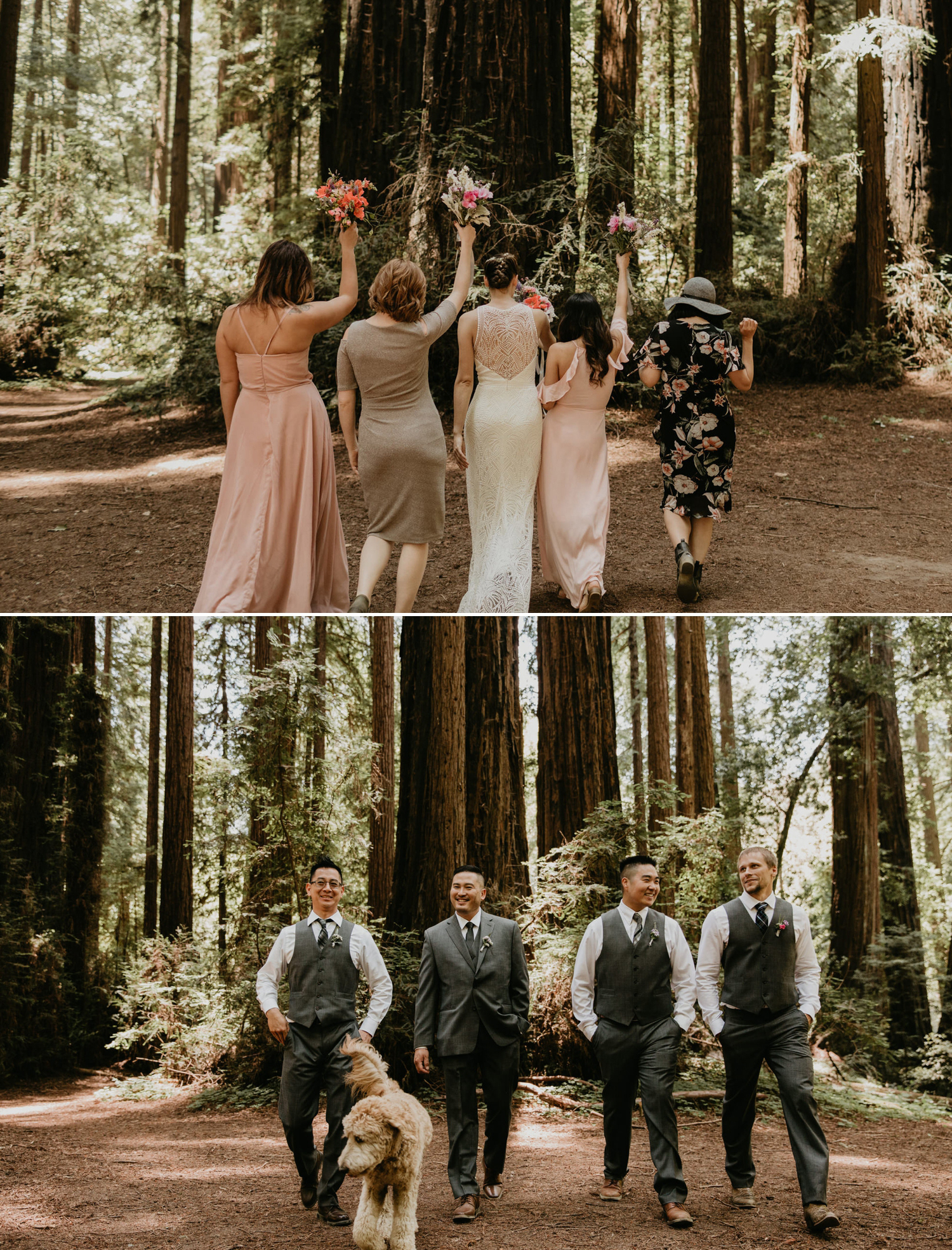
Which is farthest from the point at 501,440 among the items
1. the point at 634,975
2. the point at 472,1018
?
the point at 472,1018

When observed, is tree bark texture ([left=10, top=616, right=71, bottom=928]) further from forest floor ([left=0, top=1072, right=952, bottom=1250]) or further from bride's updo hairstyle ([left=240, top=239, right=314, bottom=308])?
bride's updo hairstyle ([left=240, top=239, right=314, bottom=308])

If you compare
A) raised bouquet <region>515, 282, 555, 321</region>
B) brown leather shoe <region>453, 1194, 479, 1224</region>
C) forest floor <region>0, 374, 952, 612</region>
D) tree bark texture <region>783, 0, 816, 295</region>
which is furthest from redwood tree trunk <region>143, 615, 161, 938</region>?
brown leather shoe <region>453, 1194, 479, 1224</region>

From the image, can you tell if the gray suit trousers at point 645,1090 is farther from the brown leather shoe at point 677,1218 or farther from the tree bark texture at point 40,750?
the tree bark texture at point 40,750

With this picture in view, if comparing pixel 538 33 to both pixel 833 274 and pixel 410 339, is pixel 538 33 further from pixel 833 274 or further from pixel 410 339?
pixel 410 339

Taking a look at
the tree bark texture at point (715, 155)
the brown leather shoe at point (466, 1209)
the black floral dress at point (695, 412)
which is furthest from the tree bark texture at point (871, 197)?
the brown leather shoe at point (466, 1209)

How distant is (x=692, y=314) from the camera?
8.35 m

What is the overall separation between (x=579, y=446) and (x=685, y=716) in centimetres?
669

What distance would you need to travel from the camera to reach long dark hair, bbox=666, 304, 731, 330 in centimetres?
830

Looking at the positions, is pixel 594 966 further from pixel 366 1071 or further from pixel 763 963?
pixel 366 1071

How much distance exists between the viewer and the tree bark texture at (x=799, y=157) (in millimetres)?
18469

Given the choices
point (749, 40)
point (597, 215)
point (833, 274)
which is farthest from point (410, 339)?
point (749, 40)

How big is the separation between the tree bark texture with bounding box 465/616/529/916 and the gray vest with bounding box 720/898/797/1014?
4.39 meters

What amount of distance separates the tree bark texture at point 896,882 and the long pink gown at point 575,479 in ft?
22.1

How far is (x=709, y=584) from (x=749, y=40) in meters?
25.6
